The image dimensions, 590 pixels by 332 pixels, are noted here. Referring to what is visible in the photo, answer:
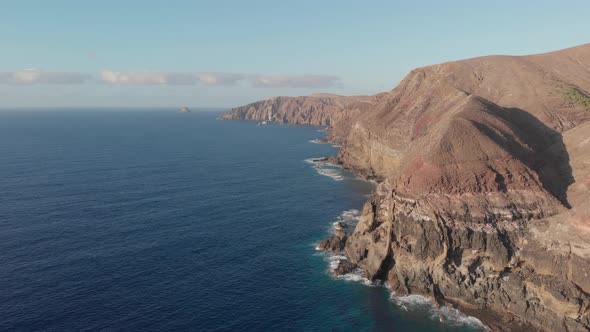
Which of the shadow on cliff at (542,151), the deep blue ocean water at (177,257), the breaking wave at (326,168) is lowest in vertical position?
the deep blue ocean water at (177,257)

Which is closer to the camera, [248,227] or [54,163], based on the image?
[248,227]

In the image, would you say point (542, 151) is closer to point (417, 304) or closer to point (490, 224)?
point (490, 224)

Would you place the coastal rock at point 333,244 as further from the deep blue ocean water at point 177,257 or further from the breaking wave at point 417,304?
the deep blue ocean water at point 177,257

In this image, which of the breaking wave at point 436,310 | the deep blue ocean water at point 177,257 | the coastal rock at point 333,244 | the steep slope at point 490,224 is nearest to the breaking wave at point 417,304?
the breaking wave at point 436,310

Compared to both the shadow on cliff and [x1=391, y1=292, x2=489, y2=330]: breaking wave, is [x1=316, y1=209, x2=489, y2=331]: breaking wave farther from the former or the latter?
the shadow on cliff

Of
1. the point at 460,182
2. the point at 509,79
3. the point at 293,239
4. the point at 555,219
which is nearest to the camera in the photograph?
the point at 555,219

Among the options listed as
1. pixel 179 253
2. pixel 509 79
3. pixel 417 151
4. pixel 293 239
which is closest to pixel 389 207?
pixel 417 151

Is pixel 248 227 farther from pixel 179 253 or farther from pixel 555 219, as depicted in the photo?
pixel 555 219

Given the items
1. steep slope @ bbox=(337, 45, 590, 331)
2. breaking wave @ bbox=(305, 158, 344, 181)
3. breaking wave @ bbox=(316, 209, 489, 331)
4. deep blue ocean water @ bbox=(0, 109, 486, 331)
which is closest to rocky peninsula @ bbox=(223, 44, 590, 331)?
steep slope @ bbox=(337, 45, 590, 331)
